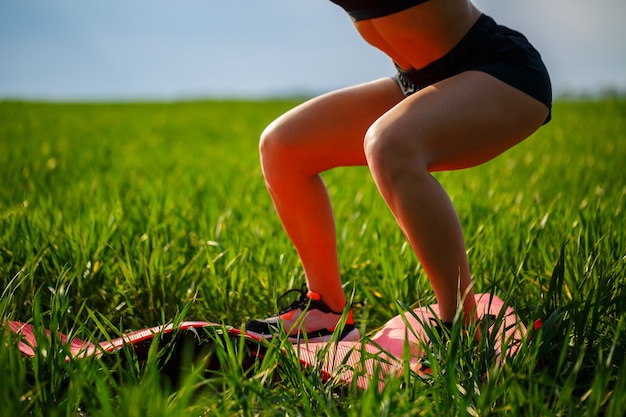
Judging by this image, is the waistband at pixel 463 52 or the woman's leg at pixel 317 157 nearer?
the waistband at pixel 463 52

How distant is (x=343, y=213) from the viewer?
3428 millimetres

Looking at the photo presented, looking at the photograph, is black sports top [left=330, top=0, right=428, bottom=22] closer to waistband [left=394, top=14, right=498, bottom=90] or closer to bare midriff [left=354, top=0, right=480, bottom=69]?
bare midriff [left=354, top=0, right=480, bottom=69]

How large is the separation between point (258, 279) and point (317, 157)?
1.97 ft

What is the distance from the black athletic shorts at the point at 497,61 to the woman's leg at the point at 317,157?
28cm

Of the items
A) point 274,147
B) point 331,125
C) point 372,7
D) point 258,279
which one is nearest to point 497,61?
point 372,7

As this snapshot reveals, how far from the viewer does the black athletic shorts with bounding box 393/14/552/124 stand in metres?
1.58

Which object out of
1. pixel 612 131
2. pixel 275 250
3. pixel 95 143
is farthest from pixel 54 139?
pixel 612 131

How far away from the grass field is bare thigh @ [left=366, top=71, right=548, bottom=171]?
0.34 meters

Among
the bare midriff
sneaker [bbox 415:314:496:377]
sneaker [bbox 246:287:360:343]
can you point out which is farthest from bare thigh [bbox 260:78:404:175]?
sneaker [bbox 415:314:496:377]

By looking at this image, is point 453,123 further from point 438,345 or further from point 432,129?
point 438,345

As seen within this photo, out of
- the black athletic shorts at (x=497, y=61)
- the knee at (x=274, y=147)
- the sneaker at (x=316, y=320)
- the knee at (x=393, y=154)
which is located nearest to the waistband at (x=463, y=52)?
the black athletic shorts at (x=497, y=61)

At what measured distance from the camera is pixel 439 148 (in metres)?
1.51

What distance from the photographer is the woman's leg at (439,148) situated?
147 centimetres

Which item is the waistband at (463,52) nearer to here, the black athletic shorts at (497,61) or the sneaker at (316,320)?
the black athletic shorts at (497,61)
